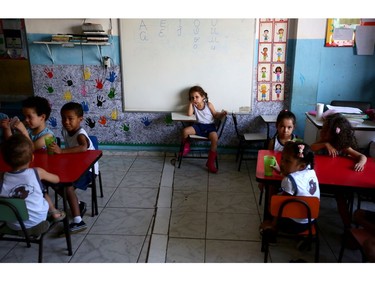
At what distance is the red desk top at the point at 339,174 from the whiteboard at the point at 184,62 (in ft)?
6.75

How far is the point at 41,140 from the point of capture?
279cm

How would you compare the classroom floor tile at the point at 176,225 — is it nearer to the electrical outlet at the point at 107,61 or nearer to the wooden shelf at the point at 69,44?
the electrical outlet at the point at 107,61

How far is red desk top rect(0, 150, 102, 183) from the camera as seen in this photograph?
228cm

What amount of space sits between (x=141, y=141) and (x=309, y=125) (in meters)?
2.27

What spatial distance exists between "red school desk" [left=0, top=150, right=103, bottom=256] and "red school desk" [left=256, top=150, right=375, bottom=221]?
1.23m

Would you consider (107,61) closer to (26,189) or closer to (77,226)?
(77,226)

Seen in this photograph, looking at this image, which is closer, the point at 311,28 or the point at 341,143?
the point at 341,143

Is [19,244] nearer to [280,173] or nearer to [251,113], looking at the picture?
[280,173]

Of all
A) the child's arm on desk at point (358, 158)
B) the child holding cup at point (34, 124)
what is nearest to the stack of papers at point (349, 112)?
the child's arm on desk at point (358, 158)

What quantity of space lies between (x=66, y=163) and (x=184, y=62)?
2.44 metres

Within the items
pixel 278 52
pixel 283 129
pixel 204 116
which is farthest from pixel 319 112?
pixel 204 116

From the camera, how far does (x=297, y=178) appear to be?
205 cm

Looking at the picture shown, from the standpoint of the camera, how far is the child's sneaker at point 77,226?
2789 millimetres

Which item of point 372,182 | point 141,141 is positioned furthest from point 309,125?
point 141,141
